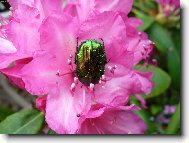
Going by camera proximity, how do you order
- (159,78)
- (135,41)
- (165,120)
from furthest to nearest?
(165,120) < (159,78) < (135,41)

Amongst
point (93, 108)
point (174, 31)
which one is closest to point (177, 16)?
point (174, 31)

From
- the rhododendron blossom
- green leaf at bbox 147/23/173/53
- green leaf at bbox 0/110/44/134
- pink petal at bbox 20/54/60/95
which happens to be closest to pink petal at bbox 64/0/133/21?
the rhododendron blossom

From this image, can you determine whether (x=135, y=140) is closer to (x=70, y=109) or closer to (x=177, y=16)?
(x=70, y=109)

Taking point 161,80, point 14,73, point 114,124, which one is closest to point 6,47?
point 14,73

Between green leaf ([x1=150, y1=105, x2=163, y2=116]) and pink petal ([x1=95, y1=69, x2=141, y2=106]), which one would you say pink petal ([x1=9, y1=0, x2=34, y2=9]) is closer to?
pink petal ([x1=95, y1=69, x2=141, y2=106])

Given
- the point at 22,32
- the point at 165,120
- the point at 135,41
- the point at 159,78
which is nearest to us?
the point at 22,32
